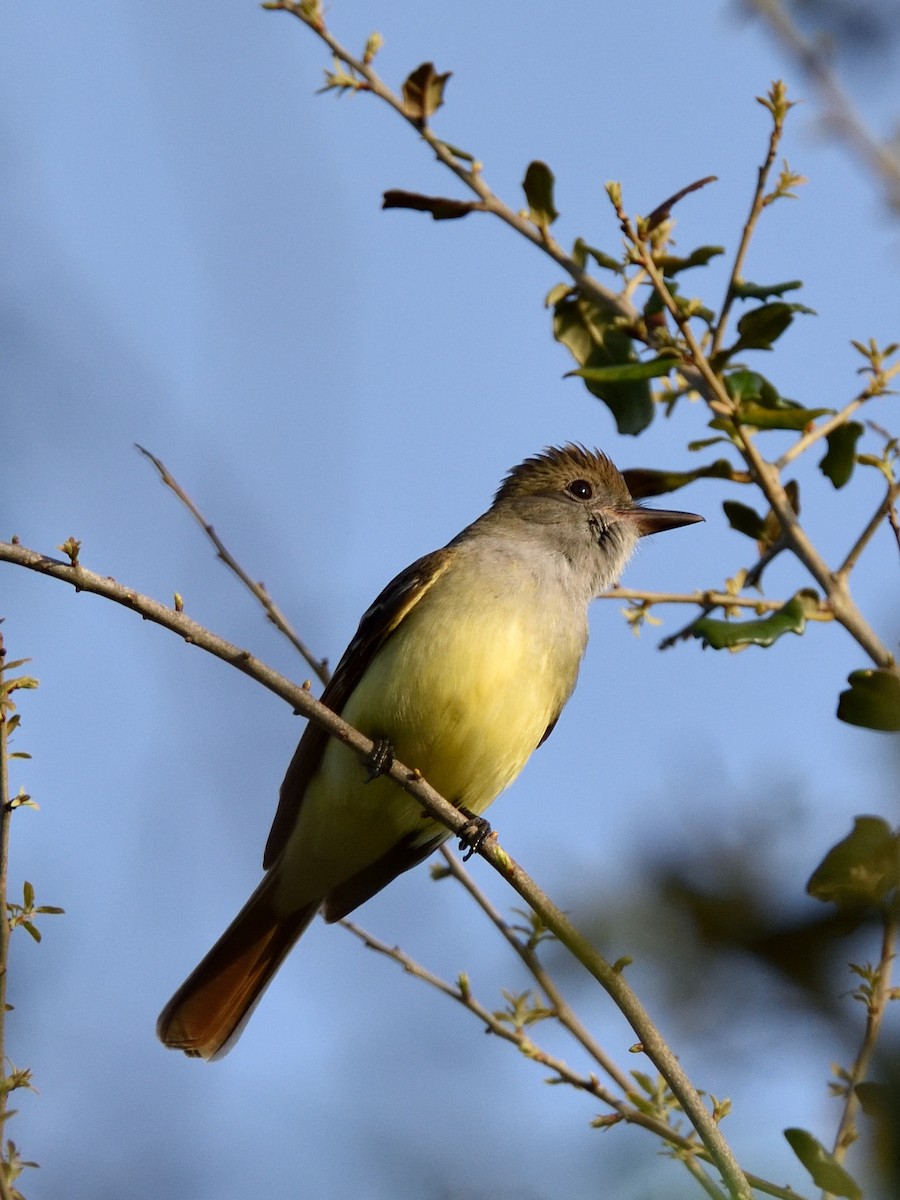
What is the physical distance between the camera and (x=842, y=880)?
2398 millimetres

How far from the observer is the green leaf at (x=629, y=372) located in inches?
162

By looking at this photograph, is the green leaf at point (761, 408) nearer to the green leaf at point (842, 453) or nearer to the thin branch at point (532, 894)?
the green leaf at point (842, 453)

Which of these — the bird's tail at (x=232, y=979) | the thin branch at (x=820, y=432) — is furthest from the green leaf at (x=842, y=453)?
the bird's tail at (x=232, y=979)

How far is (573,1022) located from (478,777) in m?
1.61

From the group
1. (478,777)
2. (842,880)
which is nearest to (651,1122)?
(842,880)

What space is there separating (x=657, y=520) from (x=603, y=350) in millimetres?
1583

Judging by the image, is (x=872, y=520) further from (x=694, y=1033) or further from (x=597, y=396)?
(x=694, y=1033)

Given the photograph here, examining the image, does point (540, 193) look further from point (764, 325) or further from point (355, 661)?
point (355, 661)

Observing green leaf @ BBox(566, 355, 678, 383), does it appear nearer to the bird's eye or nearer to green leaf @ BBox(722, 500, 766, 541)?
green leaf @ BBox(722, 500, 766, 541)

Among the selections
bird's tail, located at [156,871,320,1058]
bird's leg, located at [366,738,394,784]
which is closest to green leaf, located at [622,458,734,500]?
bird's leg, located at [366,738,394,784]

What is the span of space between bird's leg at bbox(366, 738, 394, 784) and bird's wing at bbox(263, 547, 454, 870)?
424 millimetres

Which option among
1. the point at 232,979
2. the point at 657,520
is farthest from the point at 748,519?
the point at 232,979

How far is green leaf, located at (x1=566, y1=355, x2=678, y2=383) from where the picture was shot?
4.11 meters

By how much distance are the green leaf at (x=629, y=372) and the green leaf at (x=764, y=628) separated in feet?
2.44
